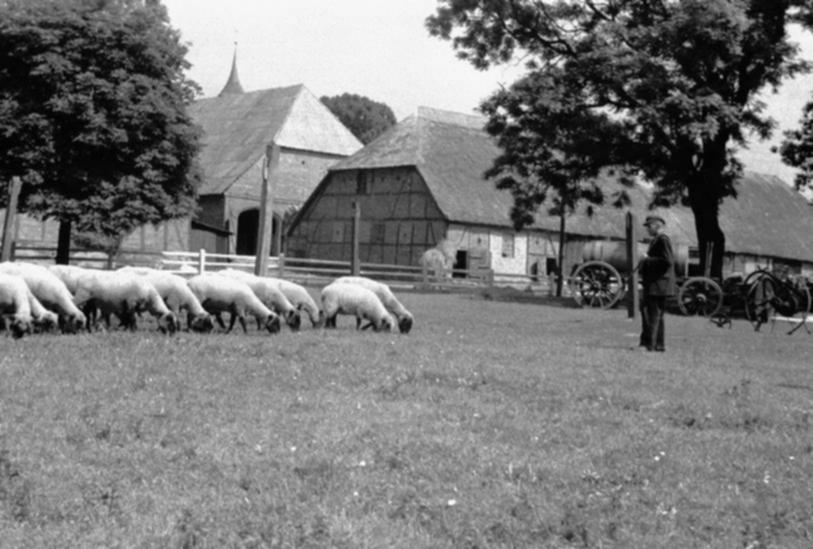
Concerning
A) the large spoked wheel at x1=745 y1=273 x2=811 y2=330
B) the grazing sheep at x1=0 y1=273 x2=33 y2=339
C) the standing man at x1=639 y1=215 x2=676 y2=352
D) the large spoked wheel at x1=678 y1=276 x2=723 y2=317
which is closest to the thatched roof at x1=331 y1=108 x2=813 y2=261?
the large spoked wheel at x1=678 y1=276 x2=723 y2=317

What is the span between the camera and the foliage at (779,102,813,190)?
35312 millimetres

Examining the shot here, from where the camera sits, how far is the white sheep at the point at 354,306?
59.4 feet

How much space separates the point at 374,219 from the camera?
53.2 metres

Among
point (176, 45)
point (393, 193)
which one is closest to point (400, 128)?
point (393, 193)

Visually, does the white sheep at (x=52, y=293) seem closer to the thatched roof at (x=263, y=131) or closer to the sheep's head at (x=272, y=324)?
the sheep's head at (x=272, y=324)

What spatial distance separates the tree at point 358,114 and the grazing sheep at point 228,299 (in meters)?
79.3

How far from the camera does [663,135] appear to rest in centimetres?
3134

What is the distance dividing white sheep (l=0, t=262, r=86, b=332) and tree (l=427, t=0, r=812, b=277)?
18411 mm

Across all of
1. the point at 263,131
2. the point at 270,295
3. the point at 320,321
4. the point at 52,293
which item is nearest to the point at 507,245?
the point at 263,131

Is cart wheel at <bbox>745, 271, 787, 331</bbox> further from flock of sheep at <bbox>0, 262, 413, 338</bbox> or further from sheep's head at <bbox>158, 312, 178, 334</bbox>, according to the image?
sheep's head at <bbox>158, 312, 178, 334</bbox>

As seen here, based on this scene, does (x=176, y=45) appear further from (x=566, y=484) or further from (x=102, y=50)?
(x=566, y=484)

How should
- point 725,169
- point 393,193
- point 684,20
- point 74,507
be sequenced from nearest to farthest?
point 74,507, point 684,20, point 725,169, point 393,193

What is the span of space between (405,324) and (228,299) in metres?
3.15

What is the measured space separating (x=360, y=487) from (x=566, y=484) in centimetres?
133
